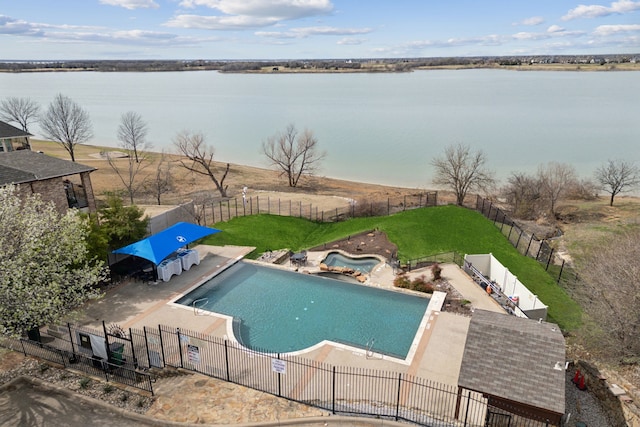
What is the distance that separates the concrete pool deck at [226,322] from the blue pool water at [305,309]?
2.35 feet

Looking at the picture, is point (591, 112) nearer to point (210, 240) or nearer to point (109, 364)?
point (210, 240)

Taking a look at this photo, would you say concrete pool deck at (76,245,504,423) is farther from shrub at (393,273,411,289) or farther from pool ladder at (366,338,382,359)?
shrub at (393,273,411,289)

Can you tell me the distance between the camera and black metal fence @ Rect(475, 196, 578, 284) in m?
27.8

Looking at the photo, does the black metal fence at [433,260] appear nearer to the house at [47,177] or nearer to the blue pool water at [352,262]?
the blue pool water at [352,262]

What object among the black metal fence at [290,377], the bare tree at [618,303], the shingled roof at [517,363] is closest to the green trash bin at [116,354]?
the black metal fence at [290,377]

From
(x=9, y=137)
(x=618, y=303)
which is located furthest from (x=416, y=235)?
(x=9, y=137)

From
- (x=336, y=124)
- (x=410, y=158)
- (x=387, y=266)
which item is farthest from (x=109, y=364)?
(x=336, y=124)

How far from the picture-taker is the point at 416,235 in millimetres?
30797

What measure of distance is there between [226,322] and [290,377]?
5.00 metres

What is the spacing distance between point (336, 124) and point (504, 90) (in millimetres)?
97807

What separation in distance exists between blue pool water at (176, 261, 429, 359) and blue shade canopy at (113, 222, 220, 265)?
101 inches

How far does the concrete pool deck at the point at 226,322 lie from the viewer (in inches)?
617

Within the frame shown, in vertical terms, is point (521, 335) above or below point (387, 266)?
above

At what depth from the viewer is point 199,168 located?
62344 millimetres
